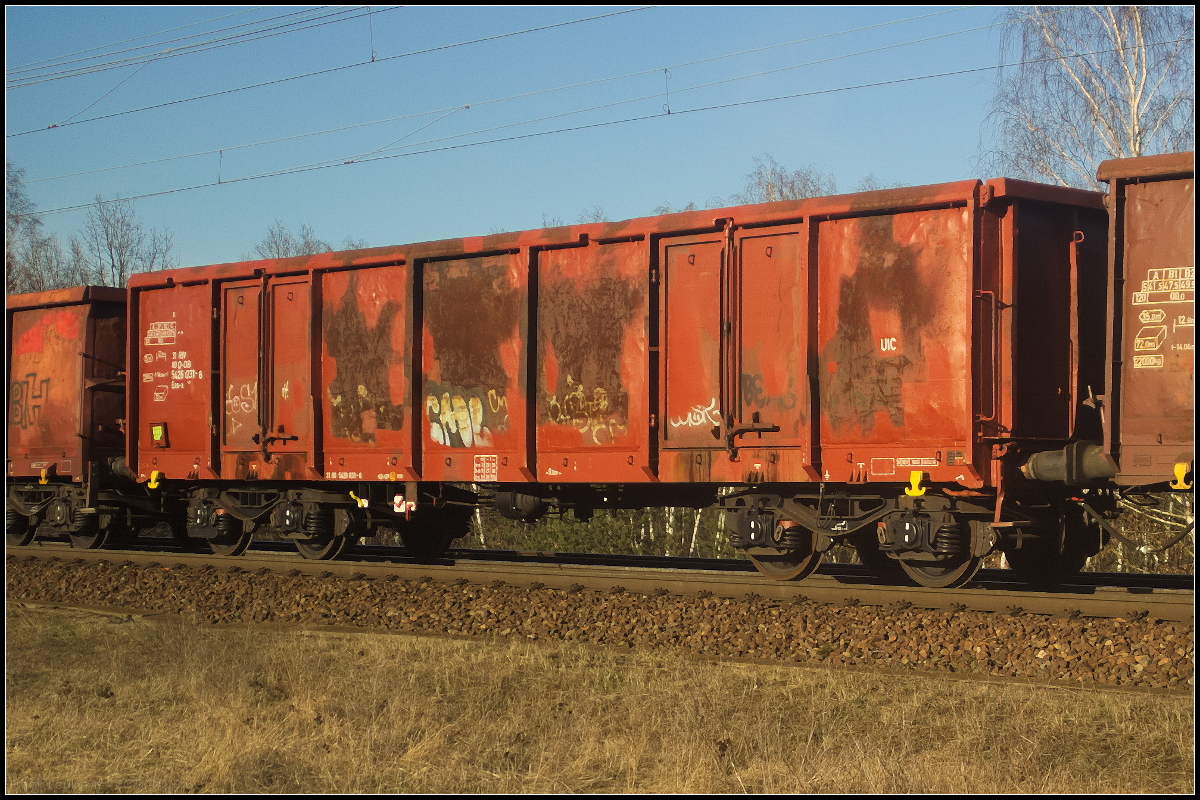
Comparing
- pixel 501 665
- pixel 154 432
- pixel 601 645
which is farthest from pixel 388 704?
pixel 154 432

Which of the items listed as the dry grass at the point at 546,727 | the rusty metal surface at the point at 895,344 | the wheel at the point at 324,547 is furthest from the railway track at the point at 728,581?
the dry grass at the point at 546,727

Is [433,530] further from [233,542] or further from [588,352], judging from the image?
[588,352]

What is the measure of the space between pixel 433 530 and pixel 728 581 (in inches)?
217

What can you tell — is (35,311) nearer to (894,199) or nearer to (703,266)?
(703,266)

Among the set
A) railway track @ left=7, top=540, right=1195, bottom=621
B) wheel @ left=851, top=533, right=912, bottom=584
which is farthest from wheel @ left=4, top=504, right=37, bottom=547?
wheel @ left=851, top=533, right=912, bottom=584

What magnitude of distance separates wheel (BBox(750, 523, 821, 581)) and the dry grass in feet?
8.39

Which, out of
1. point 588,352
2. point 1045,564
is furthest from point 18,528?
point 1045,564

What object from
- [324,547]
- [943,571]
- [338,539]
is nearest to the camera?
[943,571]

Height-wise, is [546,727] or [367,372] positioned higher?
[367,372]

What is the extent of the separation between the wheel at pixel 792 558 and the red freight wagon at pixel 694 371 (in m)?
0.03

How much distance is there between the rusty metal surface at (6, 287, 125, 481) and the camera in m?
16.2

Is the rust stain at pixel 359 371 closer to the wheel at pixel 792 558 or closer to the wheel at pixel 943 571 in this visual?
the wheel at pixel 792 558

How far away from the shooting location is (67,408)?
53.9ft

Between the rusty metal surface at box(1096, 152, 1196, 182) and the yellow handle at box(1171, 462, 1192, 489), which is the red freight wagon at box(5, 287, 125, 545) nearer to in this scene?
the rusty metal surface at box(1096, 152, 1196, 182)
